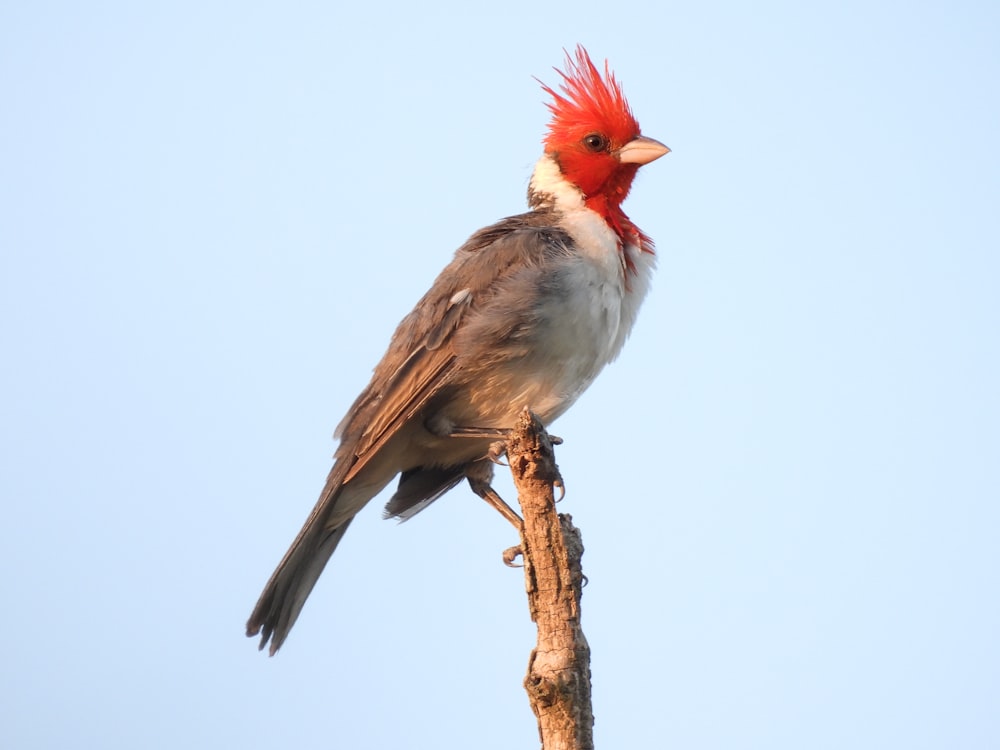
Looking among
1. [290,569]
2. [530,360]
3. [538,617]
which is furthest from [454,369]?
[538,617]

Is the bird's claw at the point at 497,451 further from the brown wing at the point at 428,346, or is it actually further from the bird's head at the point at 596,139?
the bird's head at the point at 596,139

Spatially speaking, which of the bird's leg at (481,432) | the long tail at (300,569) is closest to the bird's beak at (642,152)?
the bird's leg at (481,432)

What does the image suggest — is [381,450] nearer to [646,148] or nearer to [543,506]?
[543,506]

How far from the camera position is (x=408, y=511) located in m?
6.61

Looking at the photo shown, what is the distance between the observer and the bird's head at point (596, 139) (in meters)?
6.83

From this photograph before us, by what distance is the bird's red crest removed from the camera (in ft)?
22.9

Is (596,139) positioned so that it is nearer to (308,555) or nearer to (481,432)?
(481,432)

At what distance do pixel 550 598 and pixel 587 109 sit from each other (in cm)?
367

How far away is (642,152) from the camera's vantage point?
6.86 meters

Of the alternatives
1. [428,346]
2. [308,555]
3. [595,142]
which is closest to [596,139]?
[595,142]

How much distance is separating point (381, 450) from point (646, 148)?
2367 mm

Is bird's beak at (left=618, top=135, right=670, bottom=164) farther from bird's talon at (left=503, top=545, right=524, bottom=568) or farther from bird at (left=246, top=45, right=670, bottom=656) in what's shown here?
bird's talon at (left=503, top=545, right=524, bottom=568)

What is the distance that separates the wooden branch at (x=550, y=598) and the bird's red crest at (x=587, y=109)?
2972mm

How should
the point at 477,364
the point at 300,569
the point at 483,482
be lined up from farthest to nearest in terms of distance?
the point at 483,482
the point at 300,569
the point at 477,364
